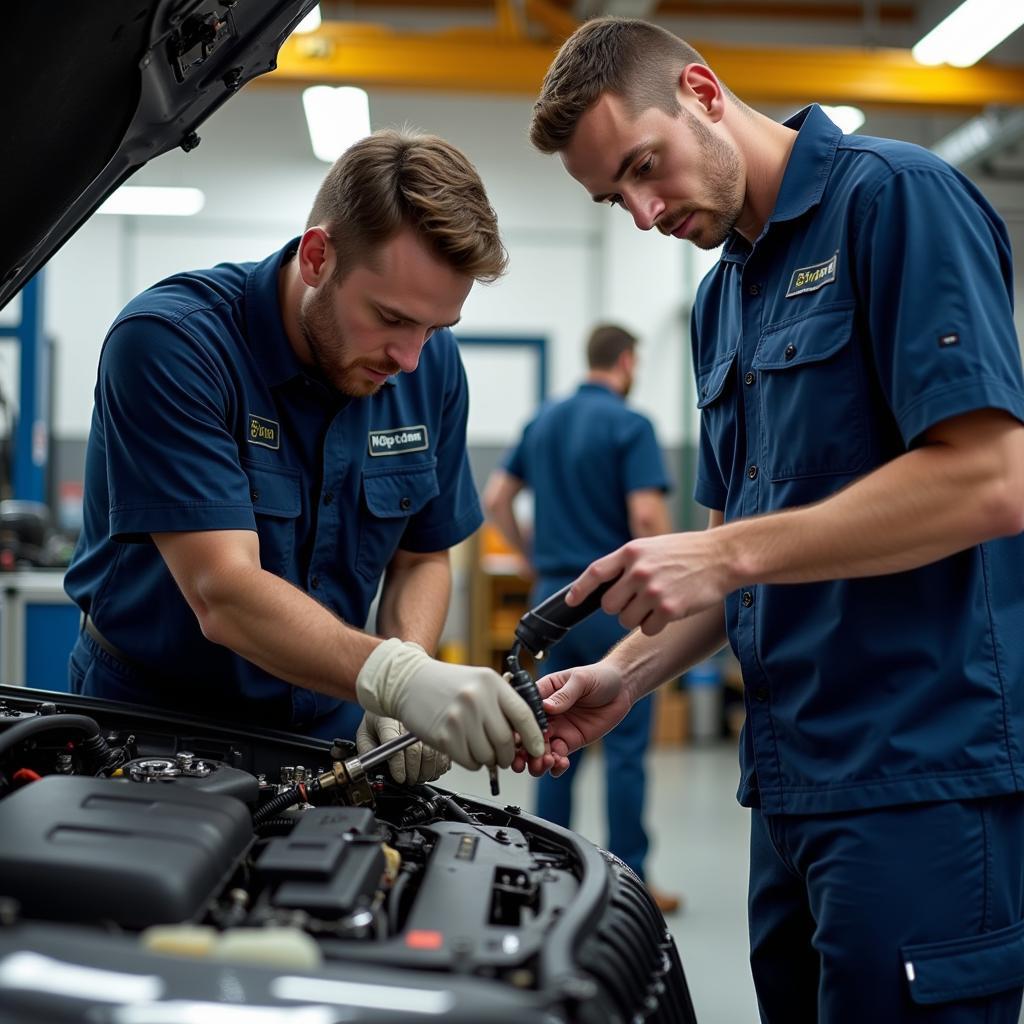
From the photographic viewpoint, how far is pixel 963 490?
3.52ft

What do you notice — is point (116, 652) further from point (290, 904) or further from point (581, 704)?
point (290, 904)

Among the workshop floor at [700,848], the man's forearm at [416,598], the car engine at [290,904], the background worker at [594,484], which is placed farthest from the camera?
the background worker at [594,484]

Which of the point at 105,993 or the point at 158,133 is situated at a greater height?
the point at 158,133

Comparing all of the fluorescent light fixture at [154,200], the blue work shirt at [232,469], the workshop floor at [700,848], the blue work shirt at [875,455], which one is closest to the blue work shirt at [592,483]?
the workshop floor at [700,848]

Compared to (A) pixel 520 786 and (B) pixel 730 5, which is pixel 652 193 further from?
(B) pixel 730 5

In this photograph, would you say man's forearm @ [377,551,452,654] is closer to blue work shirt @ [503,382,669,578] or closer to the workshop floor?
the workshop floor

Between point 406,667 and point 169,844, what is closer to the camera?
point 169,844

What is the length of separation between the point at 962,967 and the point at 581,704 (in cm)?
54

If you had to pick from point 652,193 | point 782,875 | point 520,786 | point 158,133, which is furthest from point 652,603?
point 520,786

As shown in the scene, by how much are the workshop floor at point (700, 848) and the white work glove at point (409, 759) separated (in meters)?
1.43

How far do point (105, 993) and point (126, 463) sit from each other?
0.89m

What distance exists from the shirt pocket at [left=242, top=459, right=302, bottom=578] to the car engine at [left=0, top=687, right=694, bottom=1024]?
34 centimetres

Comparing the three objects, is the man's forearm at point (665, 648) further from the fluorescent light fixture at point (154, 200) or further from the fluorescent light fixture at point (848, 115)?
the fluorescent light fixture at point (154, 200)

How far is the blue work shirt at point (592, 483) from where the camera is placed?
12.2 feet
